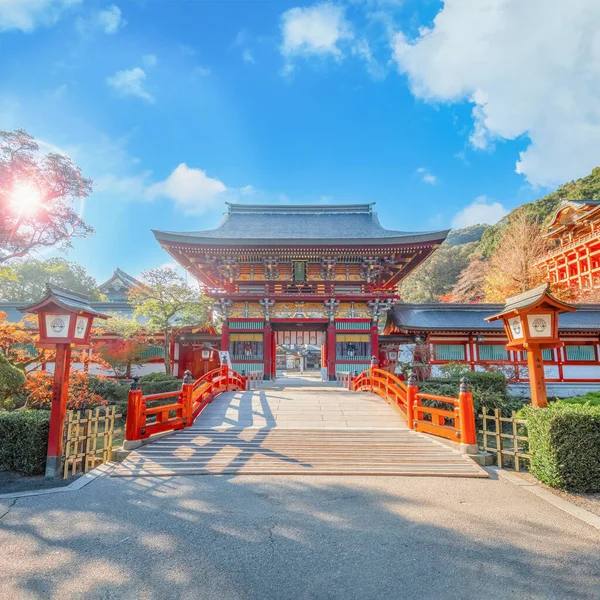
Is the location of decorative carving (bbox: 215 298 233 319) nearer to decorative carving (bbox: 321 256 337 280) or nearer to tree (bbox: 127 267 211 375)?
tree (bbox: 127 267 211 375)

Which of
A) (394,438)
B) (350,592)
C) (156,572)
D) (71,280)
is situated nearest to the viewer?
(350,592)

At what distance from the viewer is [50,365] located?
19109 millimetres

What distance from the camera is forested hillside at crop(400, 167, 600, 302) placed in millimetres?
27875

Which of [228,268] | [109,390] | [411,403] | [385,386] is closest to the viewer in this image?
[411,403]

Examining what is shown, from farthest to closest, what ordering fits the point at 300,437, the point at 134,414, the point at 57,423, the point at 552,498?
the point at 300,437, the point at 134,414, the point at 57,423, the point at 552,498

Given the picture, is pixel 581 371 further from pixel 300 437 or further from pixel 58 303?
pixel 58 303

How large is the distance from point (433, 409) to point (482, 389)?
6430 millimetres

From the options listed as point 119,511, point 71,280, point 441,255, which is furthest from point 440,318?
point 71,280

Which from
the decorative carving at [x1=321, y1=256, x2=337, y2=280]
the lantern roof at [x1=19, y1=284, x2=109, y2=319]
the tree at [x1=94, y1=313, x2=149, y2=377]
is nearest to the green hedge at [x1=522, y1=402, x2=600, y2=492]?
the lantern roof at [x1=19, y1=284, x2=109, y2=319]

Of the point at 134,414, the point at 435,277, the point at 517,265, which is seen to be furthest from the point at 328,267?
the point at 435,277

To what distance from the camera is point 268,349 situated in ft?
56.4

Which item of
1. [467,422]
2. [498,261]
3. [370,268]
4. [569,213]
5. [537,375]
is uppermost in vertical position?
[569,213]

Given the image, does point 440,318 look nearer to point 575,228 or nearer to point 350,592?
point 350,592

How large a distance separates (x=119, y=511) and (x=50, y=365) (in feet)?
58.9
